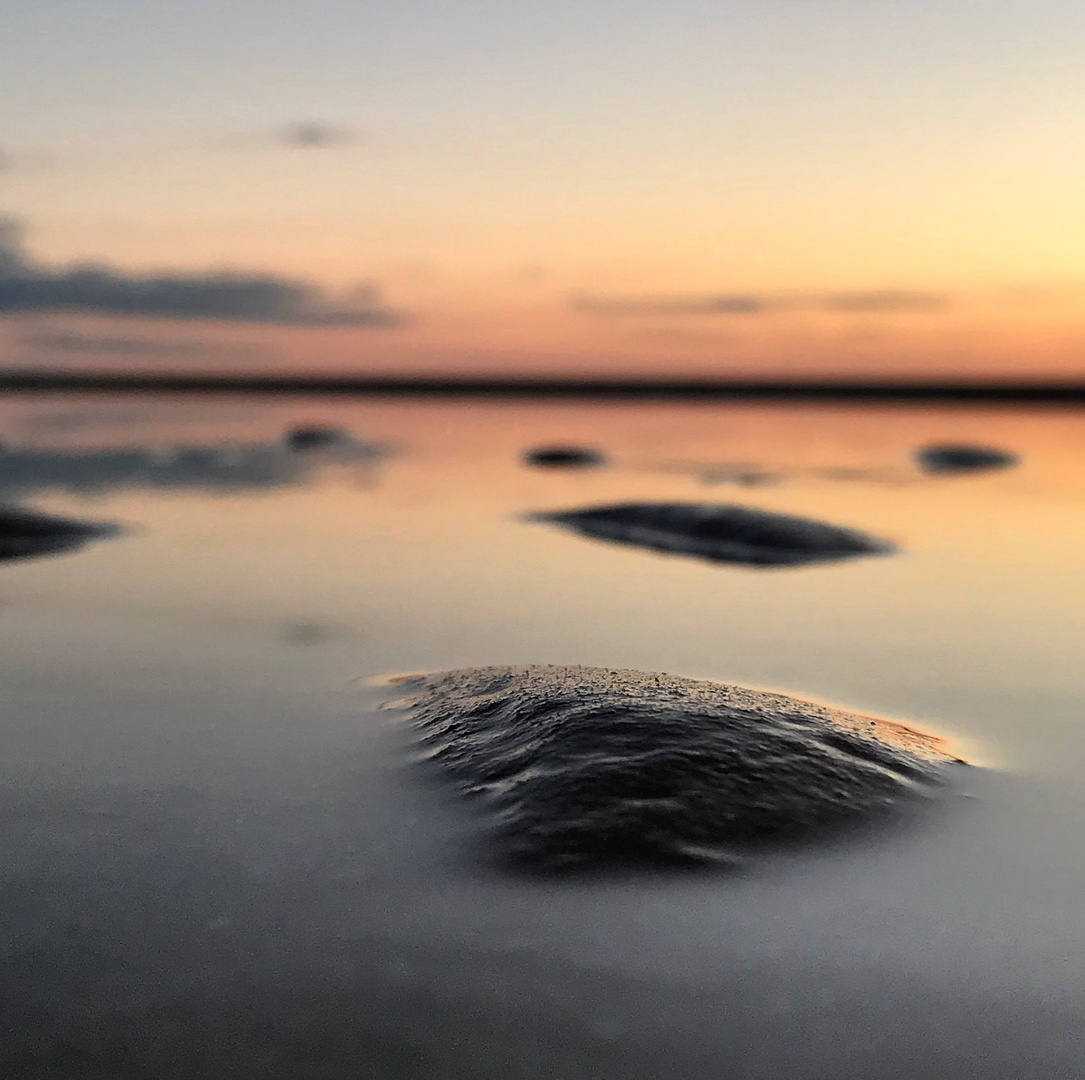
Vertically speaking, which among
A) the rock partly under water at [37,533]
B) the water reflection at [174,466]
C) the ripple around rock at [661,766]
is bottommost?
the water reflection at [174,466]

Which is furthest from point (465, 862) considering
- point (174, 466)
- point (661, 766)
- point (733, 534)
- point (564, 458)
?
point (564, 458)

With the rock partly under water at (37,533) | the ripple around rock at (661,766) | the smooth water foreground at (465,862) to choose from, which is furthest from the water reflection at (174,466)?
the ripple around rock at (661,766)

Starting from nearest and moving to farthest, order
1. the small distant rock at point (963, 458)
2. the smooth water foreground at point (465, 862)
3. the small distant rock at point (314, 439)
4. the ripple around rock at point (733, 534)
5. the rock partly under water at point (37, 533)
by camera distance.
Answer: the smooth water foreground at point (465, 862)
the rock partly under water at point (37, 533)
the ripple around rock at point (733, 534)
the small distant rock at point (963, 458)
the small distant rock at point (314, 439)

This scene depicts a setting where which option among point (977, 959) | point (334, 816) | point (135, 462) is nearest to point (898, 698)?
point (977, 959)

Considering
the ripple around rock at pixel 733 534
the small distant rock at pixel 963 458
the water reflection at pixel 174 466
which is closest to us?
the ripple around rock at pixel 733 534

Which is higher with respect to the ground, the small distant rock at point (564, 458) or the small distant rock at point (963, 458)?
the small distant rock at point (963, 458)

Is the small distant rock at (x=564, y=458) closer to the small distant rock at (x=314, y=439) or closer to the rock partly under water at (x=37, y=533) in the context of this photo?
the small distant rock at (x=314, y=439)
